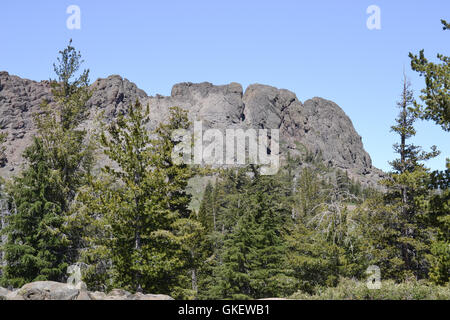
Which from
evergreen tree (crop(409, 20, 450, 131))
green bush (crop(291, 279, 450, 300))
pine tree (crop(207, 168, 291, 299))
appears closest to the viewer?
green bush (crop(291, 279, 450, 300))

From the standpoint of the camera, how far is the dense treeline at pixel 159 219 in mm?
17125

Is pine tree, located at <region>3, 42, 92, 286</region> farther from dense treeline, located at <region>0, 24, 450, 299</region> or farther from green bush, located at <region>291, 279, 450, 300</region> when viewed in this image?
green bush, located at <region>291, 279, 450, 300</region>

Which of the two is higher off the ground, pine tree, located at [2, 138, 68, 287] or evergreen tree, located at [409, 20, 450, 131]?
evergreen tree, located at [409, 20, 450, 131]

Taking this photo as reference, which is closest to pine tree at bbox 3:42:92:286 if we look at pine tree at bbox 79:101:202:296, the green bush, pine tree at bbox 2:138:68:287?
pine tree at bbox 2:138:68:287

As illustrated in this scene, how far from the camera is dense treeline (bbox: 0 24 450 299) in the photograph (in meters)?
17.1

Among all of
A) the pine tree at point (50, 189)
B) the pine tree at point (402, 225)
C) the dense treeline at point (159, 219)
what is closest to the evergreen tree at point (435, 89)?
the dense treeline at point (159, 219)

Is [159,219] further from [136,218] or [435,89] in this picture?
[435,89]

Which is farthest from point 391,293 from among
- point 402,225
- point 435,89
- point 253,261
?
point 253,261

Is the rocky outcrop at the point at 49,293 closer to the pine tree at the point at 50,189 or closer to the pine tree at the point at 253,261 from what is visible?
the pine tree at the point at 50,189

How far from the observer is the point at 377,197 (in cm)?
2339

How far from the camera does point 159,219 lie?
17.9 metres
